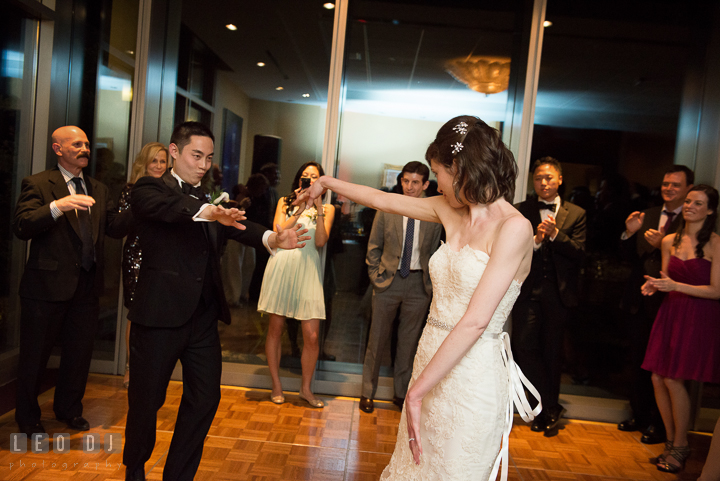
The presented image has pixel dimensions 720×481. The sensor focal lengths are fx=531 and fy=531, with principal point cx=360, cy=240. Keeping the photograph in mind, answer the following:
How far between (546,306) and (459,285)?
2.35 m

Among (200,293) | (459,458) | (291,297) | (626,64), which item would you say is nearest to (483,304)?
(459,458)

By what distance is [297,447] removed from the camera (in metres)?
3.26

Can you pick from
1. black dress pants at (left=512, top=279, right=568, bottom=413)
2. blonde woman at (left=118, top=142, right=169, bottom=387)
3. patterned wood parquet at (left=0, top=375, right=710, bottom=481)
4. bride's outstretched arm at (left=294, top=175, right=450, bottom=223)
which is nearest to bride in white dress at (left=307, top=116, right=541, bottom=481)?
bride's outstretched arm at (left=294, top=175, right=450, bottom=223)

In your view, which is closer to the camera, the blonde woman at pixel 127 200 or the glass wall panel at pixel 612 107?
the blonde woman at pixel 127 200

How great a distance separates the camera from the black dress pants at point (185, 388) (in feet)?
7.47

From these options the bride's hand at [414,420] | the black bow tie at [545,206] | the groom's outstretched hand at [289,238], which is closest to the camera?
the bride's hand at [414,420]

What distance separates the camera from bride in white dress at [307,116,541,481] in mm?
1618

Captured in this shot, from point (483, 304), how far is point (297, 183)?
287 centimetres

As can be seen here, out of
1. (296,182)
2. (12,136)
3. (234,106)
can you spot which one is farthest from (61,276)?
(234,106)

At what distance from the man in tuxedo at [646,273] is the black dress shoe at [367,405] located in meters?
1.92

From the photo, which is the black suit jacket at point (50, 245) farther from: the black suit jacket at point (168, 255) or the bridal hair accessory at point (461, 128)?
the bridal hair accessory at point (461, 128)

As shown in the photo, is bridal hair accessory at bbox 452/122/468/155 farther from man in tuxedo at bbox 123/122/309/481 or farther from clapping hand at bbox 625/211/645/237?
clapping hand at bbox 625/211/645/237

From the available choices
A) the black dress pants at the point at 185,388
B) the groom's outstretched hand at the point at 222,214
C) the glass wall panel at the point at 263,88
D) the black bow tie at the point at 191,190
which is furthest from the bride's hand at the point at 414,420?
the glass wall panel at the point at 263,88

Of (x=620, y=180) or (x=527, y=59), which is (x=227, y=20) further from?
(x=620, y=180)
